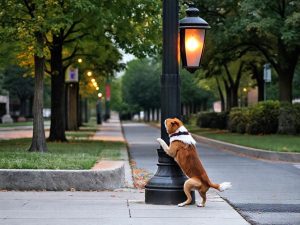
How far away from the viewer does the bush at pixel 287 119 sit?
31909mm

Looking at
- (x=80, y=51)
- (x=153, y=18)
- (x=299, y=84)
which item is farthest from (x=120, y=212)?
(x=299, y=84)

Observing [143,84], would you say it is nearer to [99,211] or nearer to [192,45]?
[192,45]

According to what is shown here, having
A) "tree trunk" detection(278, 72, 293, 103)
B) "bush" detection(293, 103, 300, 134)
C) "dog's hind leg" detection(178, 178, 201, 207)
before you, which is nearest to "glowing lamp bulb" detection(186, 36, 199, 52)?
"dog's hind leg" detection(178, 178, 201, 207)

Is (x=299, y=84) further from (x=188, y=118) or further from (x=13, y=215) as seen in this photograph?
(x=13, y=215)

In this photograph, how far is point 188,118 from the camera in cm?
7094

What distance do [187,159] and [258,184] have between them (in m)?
4.56

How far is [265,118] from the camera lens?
33.8m

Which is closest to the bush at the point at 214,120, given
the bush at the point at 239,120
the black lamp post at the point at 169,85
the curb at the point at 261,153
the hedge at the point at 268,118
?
the bush at the point at 239,120

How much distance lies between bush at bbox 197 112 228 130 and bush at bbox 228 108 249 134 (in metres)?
5.91

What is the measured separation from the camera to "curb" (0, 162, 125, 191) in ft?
39.2

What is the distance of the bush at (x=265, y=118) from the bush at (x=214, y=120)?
435 inches

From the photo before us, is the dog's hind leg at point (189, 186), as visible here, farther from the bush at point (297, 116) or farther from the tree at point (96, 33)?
the bush at point (297, 116)

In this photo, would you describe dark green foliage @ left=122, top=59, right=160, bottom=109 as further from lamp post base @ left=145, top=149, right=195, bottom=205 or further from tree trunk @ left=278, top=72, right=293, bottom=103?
lamp post base @ left=145, top=149, right=195, bottom=205

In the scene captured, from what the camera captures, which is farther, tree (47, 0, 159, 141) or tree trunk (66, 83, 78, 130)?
tree trunk (66, 83, 78, 130)
